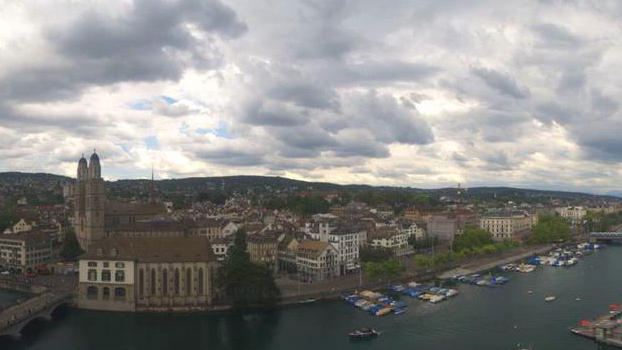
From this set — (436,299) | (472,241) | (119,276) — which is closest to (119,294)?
(119,276)

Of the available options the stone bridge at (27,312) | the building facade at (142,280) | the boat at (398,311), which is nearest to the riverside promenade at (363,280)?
the boat at (398,311)

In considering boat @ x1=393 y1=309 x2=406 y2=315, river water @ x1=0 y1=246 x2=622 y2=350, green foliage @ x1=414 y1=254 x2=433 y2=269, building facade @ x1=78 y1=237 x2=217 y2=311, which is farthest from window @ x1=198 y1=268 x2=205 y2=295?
green foliage @ x1=414 y1=254 x2=433 y2=269

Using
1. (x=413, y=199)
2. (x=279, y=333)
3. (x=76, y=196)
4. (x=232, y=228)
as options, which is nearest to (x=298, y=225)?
(x=232, y=228)

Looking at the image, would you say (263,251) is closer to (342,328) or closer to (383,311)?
(383,311)

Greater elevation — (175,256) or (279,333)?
(175,256)

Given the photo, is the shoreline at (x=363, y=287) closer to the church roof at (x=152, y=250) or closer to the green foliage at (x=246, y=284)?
the green foliage at (x=246, y=284)

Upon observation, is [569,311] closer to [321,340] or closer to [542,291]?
[542,291]

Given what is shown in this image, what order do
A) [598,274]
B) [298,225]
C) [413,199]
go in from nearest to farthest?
[598,274] → [298,225] → [413,199]
